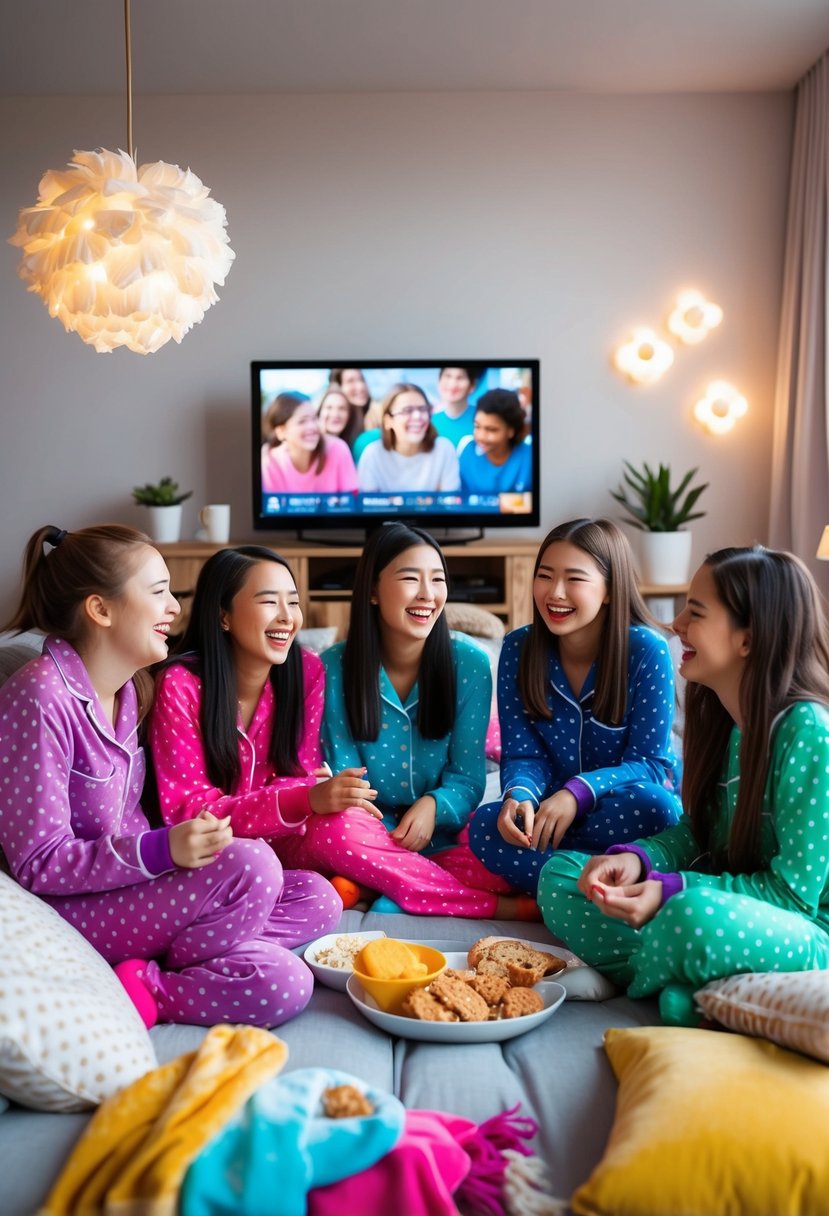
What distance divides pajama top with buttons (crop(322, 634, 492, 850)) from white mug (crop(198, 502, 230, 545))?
251cm

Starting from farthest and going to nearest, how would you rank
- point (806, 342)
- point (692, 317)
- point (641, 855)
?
point (692, 317)
point (806, 342)
point (641, 855)

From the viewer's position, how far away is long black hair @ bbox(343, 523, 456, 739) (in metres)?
2.37

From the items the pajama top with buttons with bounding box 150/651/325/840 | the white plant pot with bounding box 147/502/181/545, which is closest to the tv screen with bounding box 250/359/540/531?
the white plant pot with bounding box 147/502/181/545

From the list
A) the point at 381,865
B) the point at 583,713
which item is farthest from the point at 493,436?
the point at 381,865

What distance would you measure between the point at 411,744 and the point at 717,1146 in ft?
4.28

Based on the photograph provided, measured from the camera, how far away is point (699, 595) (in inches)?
72.0

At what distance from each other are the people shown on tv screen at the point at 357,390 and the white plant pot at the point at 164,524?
0.87 m

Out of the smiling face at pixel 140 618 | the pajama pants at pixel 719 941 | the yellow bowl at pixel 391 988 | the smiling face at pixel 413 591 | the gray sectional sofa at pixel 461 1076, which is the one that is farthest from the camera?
the smiling face at pixel 413 591

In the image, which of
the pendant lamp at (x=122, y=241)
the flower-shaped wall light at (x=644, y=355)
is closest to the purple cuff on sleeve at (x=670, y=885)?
the pendant lamp at (x=122, y=241)

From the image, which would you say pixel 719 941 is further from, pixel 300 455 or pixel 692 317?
pixel 692 317

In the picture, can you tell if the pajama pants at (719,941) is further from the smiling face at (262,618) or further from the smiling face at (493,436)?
the smiling face at (493,436)

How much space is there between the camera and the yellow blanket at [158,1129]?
112 cm

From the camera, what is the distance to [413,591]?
7.64ft

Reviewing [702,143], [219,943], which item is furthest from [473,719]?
[702,143]
